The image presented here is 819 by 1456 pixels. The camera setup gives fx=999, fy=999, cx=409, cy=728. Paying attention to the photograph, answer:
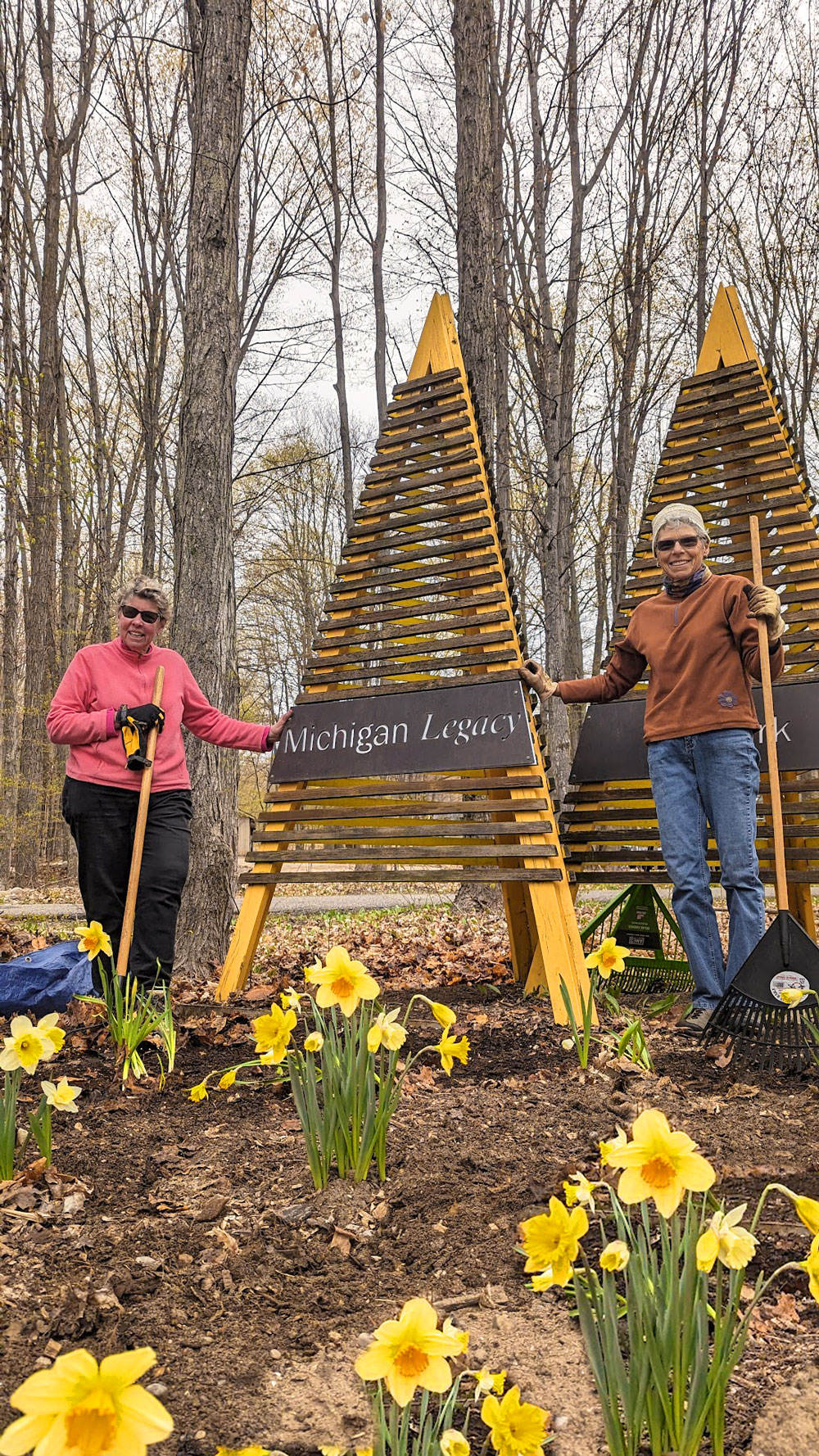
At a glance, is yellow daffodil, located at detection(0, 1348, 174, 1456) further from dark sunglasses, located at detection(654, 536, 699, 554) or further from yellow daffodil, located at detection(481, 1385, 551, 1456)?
dark sunglasses, located at detection(654, 536, 699, 554)

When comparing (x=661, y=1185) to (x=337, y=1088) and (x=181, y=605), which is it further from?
(x=181, y=605)

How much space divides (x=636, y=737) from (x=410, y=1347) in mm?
3760

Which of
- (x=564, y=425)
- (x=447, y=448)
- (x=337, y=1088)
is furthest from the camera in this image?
(x=564, y=425)

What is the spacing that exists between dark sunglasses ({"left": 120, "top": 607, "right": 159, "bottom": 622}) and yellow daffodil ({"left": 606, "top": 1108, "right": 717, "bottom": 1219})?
3.32 m

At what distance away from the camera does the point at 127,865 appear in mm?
4125

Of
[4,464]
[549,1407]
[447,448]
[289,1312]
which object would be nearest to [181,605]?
[447,448]

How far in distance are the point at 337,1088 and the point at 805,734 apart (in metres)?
2.83

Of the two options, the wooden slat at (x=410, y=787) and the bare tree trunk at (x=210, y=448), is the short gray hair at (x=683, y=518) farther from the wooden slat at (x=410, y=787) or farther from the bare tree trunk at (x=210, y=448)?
the bare tree trunk at (x=210, y=448)

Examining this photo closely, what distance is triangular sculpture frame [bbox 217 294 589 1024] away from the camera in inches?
152

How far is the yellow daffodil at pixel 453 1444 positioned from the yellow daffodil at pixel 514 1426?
34 millimetres

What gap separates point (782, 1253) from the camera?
1.88 metres

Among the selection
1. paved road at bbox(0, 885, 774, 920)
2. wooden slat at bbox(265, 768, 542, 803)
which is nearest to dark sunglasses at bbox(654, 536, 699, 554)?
wooden slat at bbox(265, 768, 542, 803)

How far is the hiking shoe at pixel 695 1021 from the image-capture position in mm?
3650

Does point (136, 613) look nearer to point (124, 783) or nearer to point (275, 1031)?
point (124, 783)
